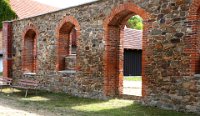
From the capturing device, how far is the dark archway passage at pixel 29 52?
1722 cm

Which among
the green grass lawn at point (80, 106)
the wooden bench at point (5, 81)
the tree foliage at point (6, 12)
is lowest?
the green grass lawn at point (80, 106)

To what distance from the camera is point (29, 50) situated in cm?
1733

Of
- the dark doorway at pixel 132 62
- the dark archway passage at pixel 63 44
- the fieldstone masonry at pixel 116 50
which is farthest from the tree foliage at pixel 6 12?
the dark archway passage at pixel 63 44

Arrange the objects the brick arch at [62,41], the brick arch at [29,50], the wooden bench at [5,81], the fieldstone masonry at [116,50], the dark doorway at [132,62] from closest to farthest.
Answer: the fieldstone masonry at [116,50] < the brick arch at [62,41] < the wooden bench at [5,81] < the brick arch at [29,50] < the dark doorway at [132,62]

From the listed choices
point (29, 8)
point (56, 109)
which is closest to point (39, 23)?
point (56, 109)

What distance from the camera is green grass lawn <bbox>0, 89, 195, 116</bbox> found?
9.28 meters

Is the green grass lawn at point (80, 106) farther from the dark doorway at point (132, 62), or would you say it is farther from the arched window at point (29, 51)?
the dark doorway at point (132, 62)

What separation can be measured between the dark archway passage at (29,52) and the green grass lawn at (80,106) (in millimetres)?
4369

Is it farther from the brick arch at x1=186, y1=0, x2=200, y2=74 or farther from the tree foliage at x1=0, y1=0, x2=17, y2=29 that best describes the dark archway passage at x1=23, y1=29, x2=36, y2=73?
the tree foliage at x1=0, y1=0, x2=17, y2=29

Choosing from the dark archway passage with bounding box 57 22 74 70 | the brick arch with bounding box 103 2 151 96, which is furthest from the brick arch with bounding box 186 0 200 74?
the dark archway passage with bounding box 57 22 74 70

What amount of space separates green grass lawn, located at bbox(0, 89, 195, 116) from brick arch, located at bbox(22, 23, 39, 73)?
4.35 meters

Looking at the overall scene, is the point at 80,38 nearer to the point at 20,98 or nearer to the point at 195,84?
the point at 20,98

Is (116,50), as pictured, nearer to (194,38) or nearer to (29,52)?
(194,38)

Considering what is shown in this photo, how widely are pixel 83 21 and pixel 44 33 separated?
313 cm
